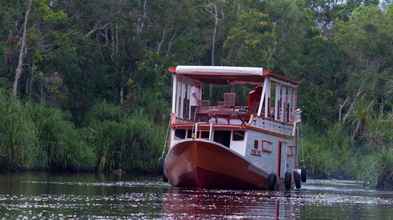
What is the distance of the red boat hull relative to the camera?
1688 inches

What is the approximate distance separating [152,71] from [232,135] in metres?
28.6

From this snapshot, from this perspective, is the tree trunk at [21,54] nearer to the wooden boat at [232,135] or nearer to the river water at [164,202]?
the river water at [164,202]

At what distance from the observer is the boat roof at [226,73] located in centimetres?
4534

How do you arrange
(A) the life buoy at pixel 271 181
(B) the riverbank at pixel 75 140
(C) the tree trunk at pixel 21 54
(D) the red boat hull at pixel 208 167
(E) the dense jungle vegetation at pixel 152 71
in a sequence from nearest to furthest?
(D) the red boat hull at pixel 208 167 < (A) the life buoy at pixel 271 181 < (B) the riverbank at pixel 75 140 < (E) the dense jungle vegetation at pixel 152 71 < (C) the tree trunk at pixel 21 54

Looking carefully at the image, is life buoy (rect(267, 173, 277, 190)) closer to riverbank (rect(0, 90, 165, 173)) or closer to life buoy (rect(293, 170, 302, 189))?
life buoy (rect(293, 170, 302, 189))

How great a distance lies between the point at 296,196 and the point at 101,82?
3230cm

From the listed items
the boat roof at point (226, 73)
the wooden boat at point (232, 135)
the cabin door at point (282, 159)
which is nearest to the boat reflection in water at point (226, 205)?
the wooden boat at point (232, 135)

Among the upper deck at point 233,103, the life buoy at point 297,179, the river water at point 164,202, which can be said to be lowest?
the life buoy at point 297,179

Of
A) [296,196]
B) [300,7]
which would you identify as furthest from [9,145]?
[300,7]

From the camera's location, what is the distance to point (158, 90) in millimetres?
72188

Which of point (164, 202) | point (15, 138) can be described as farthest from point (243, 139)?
point (15, 138)

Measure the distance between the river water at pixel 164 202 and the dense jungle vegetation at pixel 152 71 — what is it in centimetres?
775

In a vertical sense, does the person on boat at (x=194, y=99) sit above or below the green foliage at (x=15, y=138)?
above

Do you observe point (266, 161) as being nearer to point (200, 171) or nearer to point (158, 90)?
point (200, 171)
